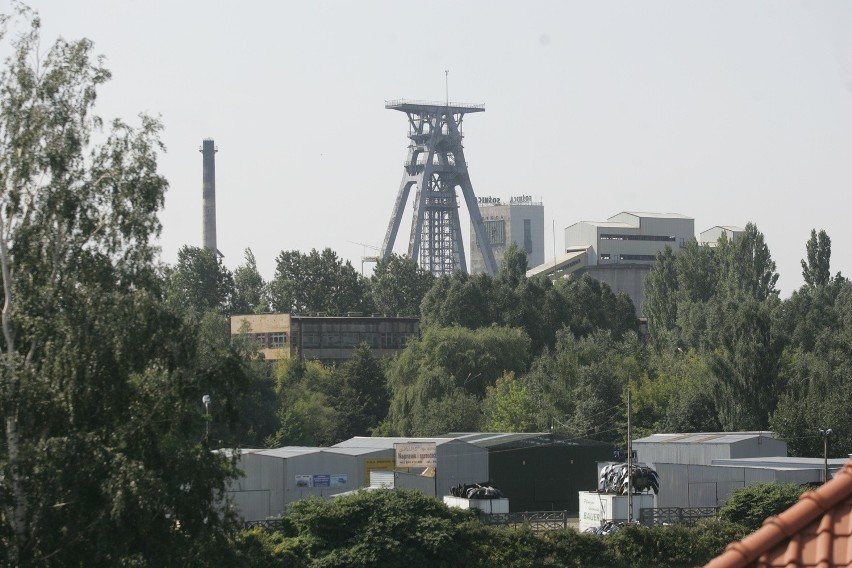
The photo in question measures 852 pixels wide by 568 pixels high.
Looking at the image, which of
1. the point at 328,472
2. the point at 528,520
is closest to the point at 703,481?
the point at 528,520

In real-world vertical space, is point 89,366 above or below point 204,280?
below

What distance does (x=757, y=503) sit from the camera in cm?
4278

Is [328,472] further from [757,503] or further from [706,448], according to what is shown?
[757,503]

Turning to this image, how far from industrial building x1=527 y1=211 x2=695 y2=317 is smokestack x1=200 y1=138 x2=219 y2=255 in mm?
37471

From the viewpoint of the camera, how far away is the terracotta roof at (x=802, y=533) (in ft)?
15.5

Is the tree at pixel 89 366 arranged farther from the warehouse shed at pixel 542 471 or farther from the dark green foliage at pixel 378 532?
the warehouse shed at pixel 542 471

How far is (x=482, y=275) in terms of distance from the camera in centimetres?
10569

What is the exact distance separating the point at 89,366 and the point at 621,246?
13505 cm

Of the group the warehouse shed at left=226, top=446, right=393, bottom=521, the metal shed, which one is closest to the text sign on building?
the warehouse shed at left=226, top=446, right=393, bottom=521

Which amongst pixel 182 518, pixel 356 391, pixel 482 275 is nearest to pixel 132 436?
pixel 182 518

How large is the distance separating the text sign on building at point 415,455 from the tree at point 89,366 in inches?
1079

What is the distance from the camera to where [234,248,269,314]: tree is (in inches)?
5325

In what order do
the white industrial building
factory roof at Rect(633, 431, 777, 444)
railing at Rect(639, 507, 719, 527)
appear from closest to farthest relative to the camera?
railing at Rect(639, 507, 719, 527), the white industrial building, factory roof at Rect(633, 431, 777, 444)

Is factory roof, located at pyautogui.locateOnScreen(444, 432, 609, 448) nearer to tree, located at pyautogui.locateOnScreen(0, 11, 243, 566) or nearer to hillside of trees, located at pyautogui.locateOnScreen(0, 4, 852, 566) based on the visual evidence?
hillside of trees, located at pyautogui.locateOnScreen(0, 4, 852, 566)
